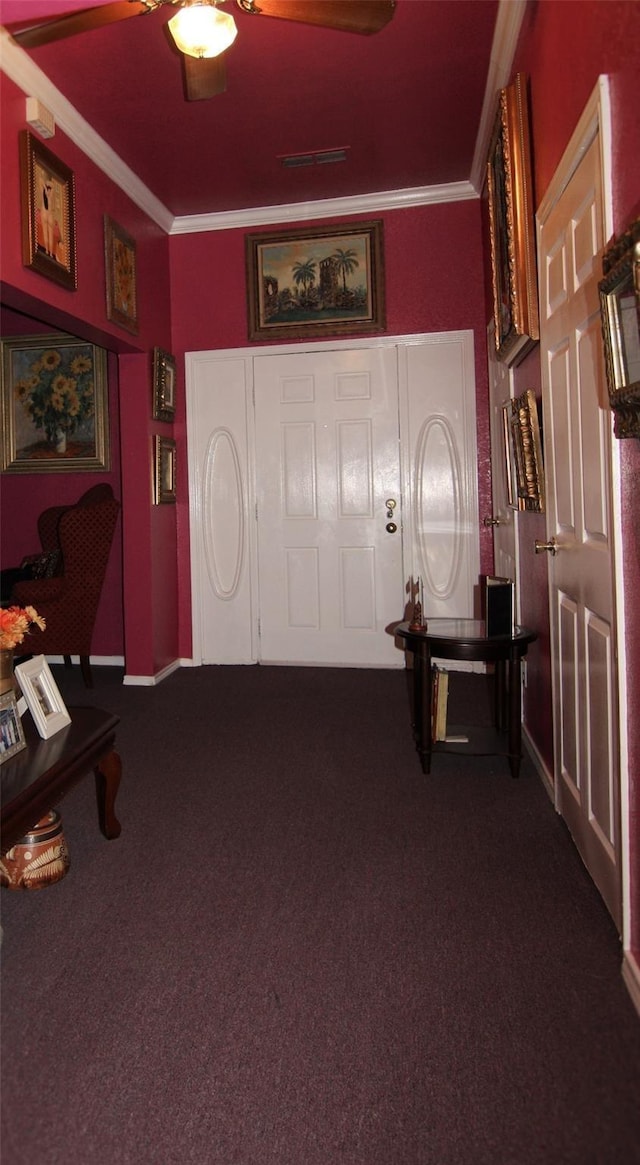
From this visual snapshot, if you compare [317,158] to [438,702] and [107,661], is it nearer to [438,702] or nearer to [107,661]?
[438,702]

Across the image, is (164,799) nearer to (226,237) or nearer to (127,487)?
(127,487)

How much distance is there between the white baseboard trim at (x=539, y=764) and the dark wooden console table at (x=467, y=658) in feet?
0.36

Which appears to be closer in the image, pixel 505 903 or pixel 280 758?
pixel 505 903

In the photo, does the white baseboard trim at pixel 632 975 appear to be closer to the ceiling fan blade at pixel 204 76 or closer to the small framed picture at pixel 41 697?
the small framed picture at pixel 41 697

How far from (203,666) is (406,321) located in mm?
2801

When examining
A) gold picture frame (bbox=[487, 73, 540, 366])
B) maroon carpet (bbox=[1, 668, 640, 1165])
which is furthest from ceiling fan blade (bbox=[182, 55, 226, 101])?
maroon carpet (bbox=[1, 668, 640, 1165])

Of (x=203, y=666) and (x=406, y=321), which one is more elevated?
(x=406, y=321)

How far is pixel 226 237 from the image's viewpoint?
5035 millimetres

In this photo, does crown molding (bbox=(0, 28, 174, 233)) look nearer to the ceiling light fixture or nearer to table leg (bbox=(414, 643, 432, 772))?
the ceiling light fixture

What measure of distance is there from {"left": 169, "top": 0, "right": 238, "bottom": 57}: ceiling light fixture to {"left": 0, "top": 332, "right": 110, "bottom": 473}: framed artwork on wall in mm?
3172

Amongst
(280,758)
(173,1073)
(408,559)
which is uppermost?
(408,559)

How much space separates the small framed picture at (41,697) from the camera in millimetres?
2252

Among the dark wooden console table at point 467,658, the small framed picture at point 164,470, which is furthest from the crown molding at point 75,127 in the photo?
the dark wooden console table at point 467,658

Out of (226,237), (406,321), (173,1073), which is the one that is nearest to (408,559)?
(406,321)
